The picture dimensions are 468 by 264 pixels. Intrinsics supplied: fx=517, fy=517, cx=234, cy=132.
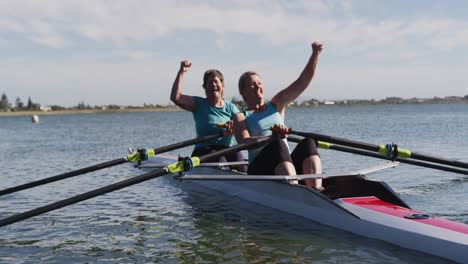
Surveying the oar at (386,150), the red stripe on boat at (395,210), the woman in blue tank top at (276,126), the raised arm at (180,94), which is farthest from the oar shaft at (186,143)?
the red stripe on boat at (395,210)

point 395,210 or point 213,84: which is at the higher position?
point 213,84

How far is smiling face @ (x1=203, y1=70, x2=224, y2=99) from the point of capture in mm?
9586

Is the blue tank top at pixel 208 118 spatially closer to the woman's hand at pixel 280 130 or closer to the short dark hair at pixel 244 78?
the short dark hair at pixel 244 78

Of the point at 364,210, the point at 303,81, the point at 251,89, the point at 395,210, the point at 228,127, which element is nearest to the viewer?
the point at 395,210

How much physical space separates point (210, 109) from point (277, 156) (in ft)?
9.80

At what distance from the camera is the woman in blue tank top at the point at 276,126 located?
7391 millimetres

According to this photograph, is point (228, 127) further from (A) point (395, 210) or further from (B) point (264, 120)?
(A) point (395, 210)

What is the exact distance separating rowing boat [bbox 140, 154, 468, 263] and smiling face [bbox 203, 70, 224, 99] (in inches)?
81.3

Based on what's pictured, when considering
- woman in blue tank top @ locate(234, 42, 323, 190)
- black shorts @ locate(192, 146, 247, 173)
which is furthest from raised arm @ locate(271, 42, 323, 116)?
black shorts @ locate(192, 146, 247, 173)

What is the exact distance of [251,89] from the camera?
25.4 feet

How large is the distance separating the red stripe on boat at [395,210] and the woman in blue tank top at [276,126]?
0.70 meters

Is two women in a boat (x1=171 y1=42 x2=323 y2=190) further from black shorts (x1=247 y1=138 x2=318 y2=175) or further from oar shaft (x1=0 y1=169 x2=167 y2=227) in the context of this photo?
oar shaft (x1=0 y1=169 x2=167 y2=227)

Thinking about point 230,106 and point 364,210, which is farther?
point 230,106

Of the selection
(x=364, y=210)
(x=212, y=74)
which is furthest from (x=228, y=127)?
(x=364, y=210)
